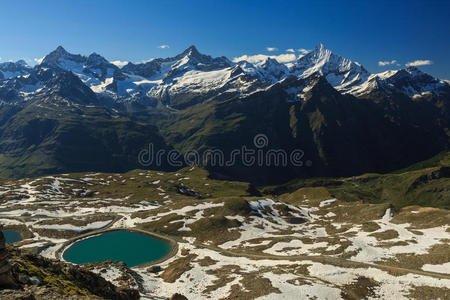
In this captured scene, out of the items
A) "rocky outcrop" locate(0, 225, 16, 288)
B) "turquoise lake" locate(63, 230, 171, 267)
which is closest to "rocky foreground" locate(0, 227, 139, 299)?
"rocky outcrop" locate(0, 225, 16, 288)

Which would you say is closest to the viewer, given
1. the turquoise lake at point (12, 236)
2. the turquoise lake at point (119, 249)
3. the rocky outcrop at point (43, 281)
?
the rocky outcrop at point (43, 281)

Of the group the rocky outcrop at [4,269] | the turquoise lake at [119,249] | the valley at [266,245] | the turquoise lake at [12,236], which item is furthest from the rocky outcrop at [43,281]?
the turquoise lake at [12,236]

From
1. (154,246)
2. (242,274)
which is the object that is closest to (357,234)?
(242,274)

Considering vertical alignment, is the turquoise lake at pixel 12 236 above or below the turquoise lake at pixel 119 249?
below

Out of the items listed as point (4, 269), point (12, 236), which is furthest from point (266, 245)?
point (12, 236)

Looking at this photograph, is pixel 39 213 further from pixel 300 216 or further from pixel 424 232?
pixel 424 232

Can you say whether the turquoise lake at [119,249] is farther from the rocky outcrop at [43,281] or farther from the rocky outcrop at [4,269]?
the rocky outcrop at [4,269]

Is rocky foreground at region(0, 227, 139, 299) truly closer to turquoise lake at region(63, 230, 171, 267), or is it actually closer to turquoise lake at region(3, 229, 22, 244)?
turquoise lake at region(63, 230, 171, 267)

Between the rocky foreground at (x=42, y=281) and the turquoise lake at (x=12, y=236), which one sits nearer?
the rocky foreground at (x=42, y=281)
